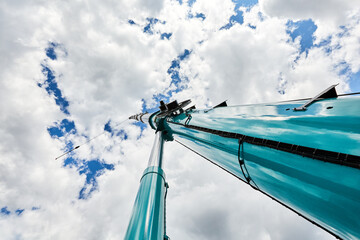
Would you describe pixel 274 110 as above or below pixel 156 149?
below

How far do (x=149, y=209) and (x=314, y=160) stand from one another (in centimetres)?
380

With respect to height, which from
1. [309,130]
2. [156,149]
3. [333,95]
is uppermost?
[156,149]

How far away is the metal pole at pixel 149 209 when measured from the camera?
11.8 feet

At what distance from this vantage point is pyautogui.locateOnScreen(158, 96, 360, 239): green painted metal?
7.59 feet

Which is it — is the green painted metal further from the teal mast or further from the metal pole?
the metal pole

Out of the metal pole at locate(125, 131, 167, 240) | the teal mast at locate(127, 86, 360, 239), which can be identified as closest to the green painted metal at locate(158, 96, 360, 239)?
the teal mast at locate(127, 86, 360, 239)

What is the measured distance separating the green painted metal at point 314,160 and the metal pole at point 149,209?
8.76 feet

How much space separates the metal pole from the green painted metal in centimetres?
267

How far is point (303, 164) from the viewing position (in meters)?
2.75

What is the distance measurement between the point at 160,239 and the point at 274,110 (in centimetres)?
423

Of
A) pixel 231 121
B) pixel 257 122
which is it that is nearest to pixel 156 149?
pixel 231 121

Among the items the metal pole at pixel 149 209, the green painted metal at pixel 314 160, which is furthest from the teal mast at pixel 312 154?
the metal pole at pixel 149 209

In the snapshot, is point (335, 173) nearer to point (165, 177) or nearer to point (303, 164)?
point (303, 164)

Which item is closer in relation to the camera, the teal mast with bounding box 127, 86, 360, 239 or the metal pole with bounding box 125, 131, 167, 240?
the teal mast with bounding box 127, 86, 360, 239
